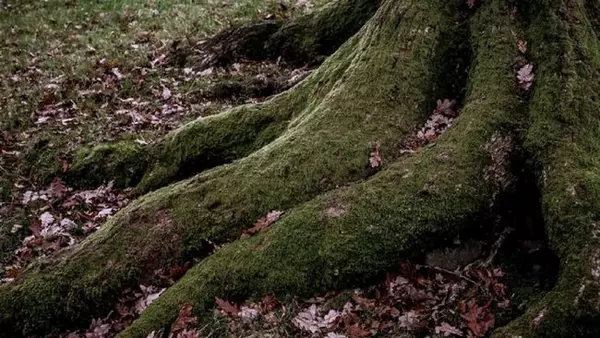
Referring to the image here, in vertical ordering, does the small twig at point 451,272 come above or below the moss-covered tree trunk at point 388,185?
below

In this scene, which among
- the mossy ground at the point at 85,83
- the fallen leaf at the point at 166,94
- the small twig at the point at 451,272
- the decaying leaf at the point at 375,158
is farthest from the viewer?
the fallen leaf at the point at 166,94

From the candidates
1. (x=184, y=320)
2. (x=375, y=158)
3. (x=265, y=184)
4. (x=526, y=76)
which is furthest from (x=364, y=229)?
(x=526, y=76)

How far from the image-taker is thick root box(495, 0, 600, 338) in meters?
3.31

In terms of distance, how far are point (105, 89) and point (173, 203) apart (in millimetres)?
4724

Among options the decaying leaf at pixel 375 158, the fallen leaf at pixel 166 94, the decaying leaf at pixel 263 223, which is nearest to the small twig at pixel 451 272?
the decaying leaf at pixel 375 158

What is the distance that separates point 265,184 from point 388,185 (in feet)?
3.23

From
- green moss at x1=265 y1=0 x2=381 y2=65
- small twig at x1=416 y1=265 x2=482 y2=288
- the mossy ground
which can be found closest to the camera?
small twig at x1=416 y1=265 x2=482 y2=288

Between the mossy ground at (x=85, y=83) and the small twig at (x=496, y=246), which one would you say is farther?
the mossy ground at (x=85, y=83)

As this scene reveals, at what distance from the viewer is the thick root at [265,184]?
4559 mm

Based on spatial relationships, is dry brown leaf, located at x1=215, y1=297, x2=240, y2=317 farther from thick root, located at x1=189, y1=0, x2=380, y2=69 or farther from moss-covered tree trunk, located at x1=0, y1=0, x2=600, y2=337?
thick root, located at x1=189, y1=0, x2=380, y2=69

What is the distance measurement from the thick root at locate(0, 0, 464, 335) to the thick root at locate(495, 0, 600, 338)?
479mm

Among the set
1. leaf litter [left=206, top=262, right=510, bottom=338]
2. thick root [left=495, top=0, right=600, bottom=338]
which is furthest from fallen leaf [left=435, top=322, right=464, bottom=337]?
thick root [left=495, top=0, right=600, bottom=338]

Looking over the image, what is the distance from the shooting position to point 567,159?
3875mm

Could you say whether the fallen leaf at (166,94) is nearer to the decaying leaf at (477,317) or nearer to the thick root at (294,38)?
the thick root at (294,38)
